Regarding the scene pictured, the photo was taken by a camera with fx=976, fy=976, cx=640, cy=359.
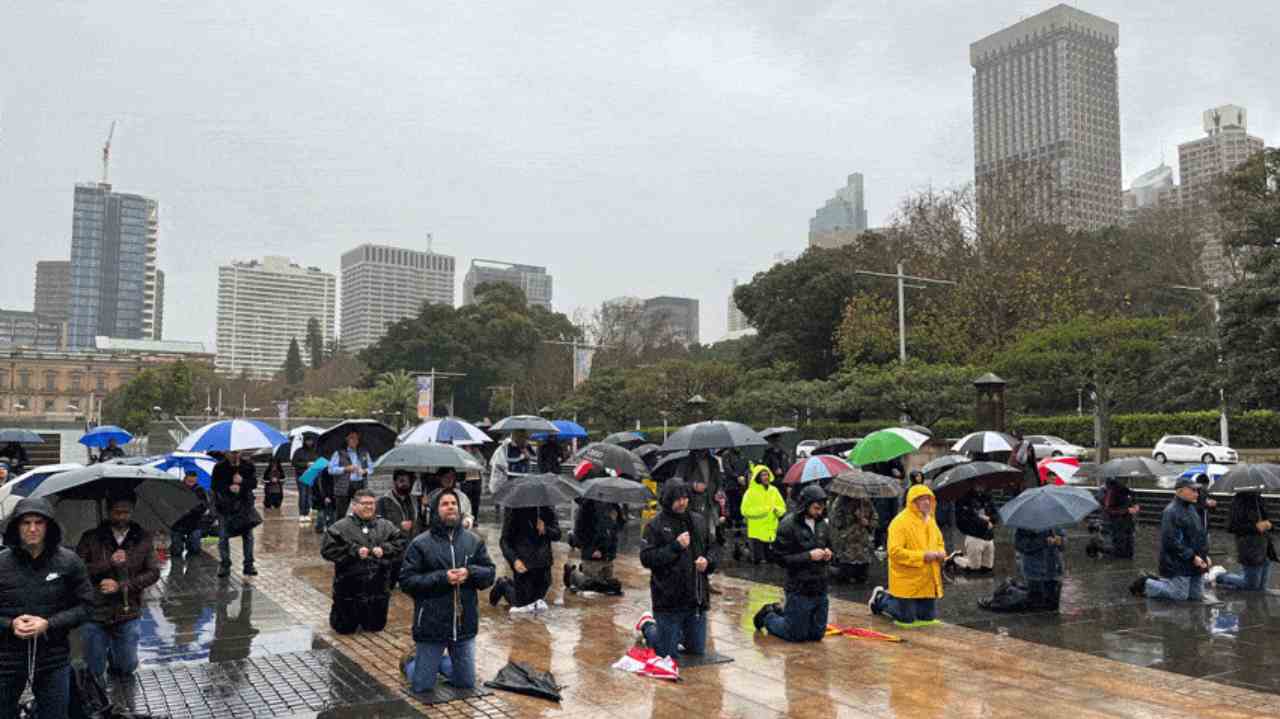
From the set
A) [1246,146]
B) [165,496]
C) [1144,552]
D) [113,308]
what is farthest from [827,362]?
[113,308]

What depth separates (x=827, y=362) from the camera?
5025 cm

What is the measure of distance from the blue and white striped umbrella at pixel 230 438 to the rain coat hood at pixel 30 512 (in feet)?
21.0

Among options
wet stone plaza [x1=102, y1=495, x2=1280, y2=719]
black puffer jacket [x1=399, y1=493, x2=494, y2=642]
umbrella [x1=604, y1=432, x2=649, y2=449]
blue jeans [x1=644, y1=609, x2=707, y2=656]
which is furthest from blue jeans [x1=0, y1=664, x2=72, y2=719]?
umbrella [x1=604, y1=432, x2=649, y2=449]

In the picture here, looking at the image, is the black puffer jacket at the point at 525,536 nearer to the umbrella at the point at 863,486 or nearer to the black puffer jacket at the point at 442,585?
the black puffer jacket at the point at 442,585

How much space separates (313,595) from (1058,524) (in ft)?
28.4

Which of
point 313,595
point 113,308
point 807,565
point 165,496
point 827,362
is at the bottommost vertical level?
point 313,595

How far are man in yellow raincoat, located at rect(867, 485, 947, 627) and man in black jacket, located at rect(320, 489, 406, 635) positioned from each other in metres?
4.90

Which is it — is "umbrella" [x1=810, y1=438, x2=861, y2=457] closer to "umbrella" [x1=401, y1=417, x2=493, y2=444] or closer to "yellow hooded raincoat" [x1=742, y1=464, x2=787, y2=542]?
"yellow hooded raincoat" [x1=742, y1=464, x2=787, y2=542]

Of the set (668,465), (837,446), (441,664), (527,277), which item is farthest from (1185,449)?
(527,277)

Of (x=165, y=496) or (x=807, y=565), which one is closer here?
(x=165, y=496)

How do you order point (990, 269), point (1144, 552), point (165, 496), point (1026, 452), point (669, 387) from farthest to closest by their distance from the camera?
point (669, 387), point (990, 269), point (1144, 552), point (1026, 452), point (165, 496)

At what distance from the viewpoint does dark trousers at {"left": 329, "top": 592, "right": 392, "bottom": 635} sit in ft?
31.7

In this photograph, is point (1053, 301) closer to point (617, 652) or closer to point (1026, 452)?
point (1026, 452)

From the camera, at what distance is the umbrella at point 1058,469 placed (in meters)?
15.2
